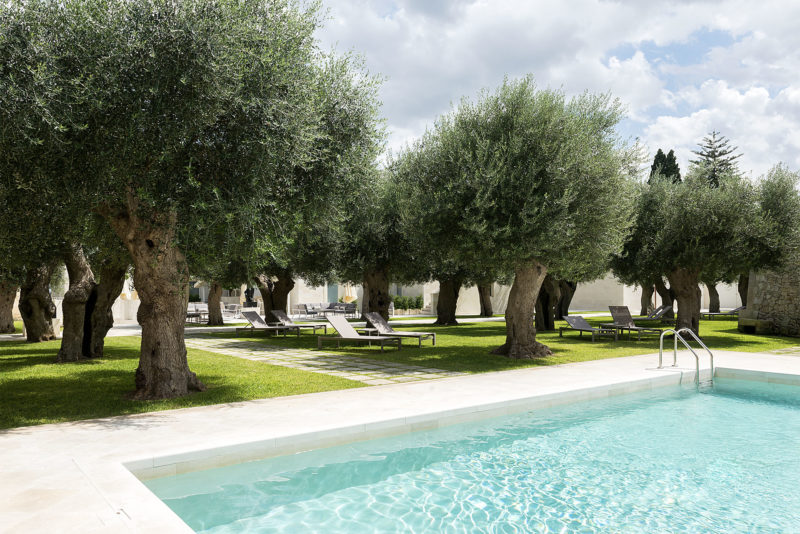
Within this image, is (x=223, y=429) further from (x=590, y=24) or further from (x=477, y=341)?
(x=477, y=341)

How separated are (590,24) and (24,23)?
988cm

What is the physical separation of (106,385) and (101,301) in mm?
4783

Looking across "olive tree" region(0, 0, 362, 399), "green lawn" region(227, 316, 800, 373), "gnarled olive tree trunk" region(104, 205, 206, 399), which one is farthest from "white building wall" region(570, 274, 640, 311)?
"olive tree" region(0, 0, 362, 399)

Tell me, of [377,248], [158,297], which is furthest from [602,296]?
[158,297]

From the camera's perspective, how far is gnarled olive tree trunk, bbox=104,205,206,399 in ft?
25.8

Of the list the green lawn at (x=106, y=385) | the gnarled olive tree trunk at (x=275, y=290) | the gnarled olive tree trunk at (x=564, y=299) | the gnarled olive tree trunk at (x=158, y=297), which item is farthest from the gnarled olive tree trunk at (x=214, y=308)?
the gnarled olive tree trunk at (x=158, y=297)

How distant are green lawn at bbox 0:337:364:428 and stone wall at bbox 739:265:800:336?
62.0 ft

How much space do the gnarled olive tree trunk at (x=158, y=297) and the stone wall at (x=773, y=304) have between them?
20.8 m

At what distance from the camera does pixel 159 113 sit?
22.7ft

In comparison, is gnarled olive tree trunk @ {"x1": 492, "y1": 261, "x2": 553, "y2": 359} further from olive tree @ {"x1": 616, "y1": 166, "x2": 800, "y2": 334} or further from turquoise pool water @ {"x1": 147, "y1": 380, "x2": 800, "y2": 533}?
turquoise pool water @ {"x1": 147, "y1": 380, "x2": 800, "y2": 533}

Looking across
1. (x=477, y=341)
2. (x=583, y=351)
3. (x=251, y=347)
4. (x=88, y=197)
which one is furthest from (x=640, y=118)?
(x=88, y=197)

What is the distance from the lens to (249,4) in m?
7.96

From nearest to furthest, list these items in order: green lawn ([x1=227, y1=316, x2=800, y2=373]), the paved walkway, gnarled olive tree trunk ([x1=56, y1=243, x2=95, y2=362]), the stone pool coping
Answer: the stone pool coping, the paved walkway, green lawn ([x1=227, y1=316, x2=800, y2=373]), gnarled olive tree trunk ([x1=56, y1=243, x2=95, y2=362])

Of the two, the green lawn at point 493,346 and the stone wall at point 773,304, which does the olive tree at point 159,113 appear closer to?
the green lawn at point 493,346
